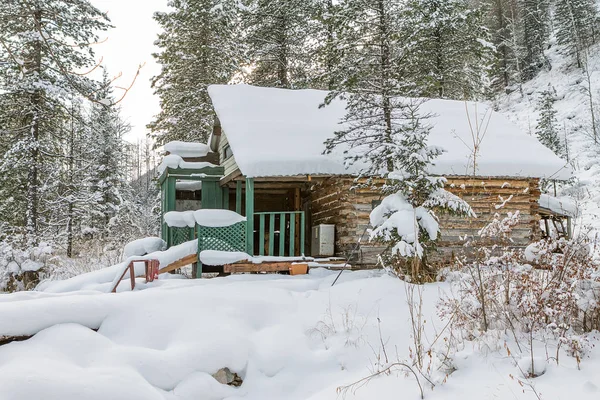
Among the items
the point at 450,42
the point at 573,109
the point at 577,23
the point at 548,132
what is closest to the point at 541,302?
the point at 450,42

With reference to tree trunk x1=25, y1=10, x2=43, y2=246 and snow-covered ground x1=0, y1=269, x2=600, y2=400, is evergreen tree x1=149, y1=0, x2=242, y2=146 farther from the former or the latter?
snow-covered ground x1=0, y1=269, x2=600, y2=400

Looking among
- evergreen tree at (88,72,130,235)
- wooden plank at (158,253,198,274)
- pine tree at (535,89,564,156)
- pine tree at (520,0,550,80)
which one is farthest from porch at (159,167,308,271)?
pine tree at (520,0,550,80)

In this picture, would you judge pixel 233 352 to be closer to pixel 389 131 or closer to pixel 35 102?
pixel 389 131

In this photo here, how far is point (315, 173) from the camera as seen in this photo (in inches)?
430

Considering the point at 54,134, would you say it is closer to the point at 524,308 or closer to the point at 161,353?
the point at 161,353

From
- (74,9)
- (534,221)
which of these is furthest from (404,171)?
(74,9)

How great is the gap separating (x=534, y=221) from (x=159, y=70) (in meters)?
18.7

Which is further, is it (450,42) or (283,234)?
(450,42)

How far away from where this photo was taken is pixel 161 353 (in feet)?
16.0

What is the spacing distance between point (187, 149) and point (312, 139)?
484 centimetres

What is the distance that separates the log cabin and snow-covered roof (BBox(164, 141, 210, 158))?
0.07 m

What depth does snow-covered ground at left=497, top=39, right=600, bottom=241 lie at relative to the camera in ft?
80.3

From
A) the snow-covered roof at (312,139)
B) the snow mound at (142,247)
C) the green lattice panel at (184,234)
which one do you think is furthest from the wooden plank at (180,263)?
the snow-covered roof at (312,139)

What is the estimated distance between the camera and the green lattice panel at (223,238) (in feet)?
35.2
